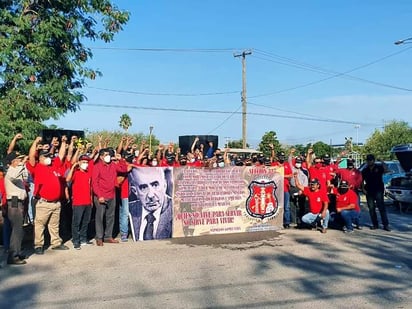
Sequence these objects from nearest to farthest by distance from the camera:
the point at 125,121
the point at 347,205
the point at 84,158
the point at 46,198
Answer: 1. the point at 46,198
2. the point at 84,158
3. the point at 347,205
4. the point at 125,121

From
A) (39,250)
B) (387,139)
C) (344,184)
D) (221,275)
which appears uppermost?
(387,139)

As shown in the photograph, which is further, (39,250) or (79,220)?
(79,220)

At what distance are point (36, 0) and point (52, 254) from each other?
690cm

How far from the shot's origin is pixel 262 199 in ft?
39.5

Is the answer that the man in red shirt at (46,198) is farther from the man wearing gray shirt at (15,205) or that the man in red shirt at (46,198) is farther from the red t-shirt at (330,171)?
the red t-shirt at (330,171)

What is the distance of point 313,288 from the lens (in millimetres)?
6633

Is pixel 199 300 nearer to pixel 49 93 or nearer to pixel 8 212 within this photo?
pixel 8 212

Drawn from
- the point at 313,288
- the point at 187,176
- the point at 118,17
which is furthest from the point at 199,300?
the point at 118,17

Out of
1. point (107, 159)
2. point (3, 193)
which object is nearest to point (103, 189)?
point (107, 159)

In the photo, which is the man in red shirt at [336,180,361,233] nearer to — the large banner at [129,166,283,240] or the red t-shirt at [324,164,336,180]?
the red t-shirt at [324,164,336,180]

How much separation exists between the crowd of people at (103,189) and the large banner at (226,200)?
40 centimetres

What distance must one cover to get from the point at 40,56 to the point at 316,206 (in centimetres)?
752

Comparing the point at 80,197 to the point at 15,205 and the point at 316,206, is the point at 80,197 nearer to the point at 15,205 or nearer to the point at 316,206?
the point at 15,205

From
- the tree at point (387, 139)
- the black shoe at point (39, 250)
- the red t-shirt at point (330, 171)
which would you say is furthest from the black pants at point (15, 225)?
the tree at point (387, 139)
